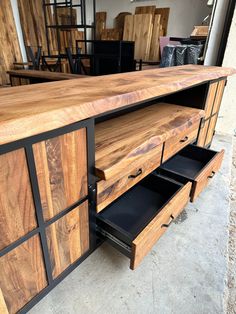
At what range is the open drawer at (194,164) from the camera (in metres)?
1.26

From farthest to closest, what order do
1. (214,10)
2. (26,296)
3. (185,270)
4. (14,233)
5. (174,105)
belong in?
(214,10), (174,105), (185,270), (26,296), (14,233)

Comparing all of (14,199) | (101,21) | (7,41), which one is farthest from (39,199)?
(101,21)

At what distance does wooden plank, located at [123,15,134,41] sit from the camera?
4975 mm

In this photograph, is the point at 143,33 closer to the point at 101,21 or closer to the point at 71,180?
the point at 101,21

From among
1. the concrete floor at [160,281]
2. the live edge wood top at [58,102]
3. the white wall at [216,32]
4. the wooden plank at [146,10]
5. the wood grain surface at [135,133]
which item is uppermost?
the wooden plank at [146,10]

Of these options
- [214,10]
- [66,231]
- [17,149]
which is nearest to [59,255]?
[66,231]

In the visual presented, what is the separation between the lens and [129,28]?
5059 millimetres

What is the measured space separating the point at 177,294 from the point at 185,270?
128 millimetres

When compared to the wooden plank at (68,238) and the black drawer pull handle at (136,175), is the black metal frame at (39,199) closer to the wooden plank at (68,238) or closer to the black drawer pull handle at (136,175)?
the wooden plank at (68,238)

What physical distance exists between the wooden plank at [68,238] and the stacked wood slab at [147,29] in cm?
482

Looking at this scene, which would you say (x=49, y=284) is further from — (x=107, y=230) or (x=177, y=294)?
(x=177, y=294)

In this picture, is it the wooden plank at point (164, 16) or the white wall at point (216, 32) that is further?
the wooden plank at point (164, 16)

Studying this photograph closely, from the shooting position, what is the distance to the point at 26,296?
734 millimetres

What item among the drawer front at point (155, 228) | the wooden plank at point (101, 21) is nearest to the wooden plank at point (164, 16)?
the wooden plank at point (101, 21)
